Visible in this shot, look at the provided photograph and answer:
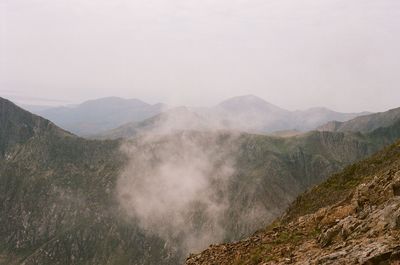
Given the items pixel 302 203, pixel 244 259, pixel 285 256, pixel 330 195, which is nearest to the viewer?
pixel 285 256

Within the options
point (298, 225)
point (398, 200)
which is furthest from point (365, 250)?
point (298, 225)

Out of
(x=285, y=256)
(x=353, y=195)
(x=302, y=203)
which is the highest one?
(x=353, y=195)

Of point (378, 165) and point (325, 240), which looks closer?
point (325, 240)

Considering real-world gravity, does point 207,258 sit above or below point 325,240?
below

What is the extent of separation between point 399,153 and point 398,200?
33060 mm

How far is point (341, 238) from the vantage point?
21812 mm

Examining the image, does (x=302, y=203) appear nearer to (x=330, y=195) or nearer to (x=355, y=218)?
(x=330, y=195)

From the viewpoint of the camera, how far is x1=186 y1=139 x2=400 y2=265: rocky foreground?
17.8 metres

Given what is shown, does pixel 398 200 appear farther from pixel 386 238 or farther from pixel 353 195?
pixel 353 195

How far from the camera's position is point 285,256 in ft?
80.2

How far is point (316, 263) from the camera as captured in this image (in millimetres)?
19422

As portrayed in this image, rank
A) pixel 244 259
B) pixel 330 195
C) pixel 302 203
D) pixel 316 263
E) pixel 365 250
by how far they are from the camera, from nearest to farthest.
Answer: pixel 365 250
pixel 316 263
pixel 244 259
pixel 330 195
pixel 302 203

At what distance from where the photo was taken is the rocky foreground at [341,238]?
17.8 metres

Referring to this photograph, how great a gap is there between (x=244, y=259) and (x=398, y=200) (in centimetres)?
1138
